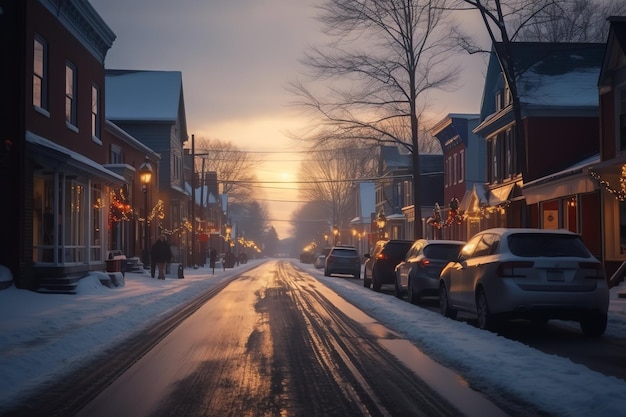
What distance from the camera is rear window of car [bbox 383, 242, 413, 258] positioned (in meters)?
26.2

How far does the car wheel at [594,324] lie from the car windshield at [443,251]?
6663mm

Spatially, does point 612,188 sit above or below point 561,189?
below

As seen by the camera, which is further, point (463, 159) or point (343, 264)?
point (463, 159)

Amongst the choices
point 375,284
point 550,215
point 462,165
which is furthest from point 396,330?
point 462,165

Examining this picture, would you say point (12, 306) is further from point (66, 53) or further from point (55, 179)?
point (66, 53)

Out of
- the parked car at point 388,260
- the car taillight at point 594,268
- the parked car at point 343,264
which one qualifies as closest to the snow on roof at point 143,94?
the parked car at point 343,264

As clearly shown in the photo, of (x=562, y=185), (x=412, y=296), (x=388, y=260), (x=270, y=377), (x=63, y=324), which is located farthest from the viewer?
(x=562, y=185)

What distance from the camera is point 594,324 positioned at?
519 inches

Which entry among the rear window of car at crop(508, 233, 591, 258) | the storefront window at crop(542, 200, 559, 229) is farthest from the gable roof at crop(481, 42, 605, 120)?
the rear window of car at crop(508, 233, 591, 258)

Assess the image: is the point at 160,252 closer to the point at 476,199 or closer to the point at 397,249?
the point at 397,249

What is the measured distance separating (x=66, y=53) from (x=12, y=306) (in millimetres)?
9664

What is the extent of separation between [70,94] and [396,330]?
15085mm

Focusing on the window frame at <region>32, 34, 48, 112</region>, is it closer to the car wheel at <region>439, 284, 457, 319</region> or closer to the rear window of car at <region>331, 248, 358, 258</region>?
the car wheel at <region>439, 284, 457, 319</region>

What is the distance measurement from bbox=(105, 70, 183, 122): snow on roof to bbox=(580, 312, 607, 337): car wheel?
1626 inches
